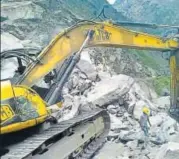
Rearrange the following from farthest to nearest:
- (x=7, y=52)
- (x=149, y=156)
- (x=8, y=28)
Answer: (x=8, y=28), (x=149, y=156), (x=7, y=52)

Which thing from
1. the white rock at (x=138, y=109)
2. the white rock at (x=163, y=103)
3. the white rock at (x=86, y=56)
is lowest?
the white rock at (x=163, y=103)

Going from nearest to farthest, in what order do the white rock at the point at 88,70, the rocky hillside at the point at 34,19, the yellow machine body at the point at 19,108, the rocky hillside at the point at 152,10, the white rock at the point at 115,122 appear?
1. the yellow machine body at the point at 19,108
2. the white rock at the point at 115,122
3. the white rock at the point at 88,70
4. the rocky hillside at the point at 34,19
5. the rocky hillside at the point at 152,10

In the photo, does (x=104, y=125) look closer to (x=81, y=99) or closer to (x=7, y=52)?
(x=81, y=99)

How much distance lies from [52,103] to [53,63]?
684 mm

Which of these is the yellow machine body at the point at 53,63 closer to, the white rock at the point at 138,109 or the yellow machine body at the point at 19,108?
the yellow machine body at the point at 19,108

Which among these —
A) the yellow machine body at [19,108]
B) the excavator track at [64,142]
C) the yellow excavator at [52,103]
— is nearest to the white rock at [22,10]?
the yellow excavator at [52,103]

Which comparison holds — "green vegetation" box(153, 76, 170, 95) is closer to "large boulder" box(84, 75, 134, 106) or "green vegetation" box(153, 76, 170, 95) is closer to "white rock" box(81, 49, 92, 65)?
"white rock" box(81, 49, 92, 65)

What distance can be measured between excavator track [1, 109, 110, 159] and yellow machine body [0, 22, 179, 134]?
0.93ft

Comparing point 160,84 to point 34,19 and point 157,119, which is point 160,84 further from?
point 157,119

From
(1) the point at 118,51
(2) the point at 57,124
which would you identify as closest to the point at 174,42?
(2) the point at 57,124

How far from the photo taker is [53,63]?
7465 millimetres

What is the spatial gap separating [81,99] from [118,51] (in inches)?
322

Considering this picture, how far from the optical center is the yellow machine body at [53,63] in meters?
6.44

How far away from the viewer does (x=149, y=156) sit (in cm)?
819
